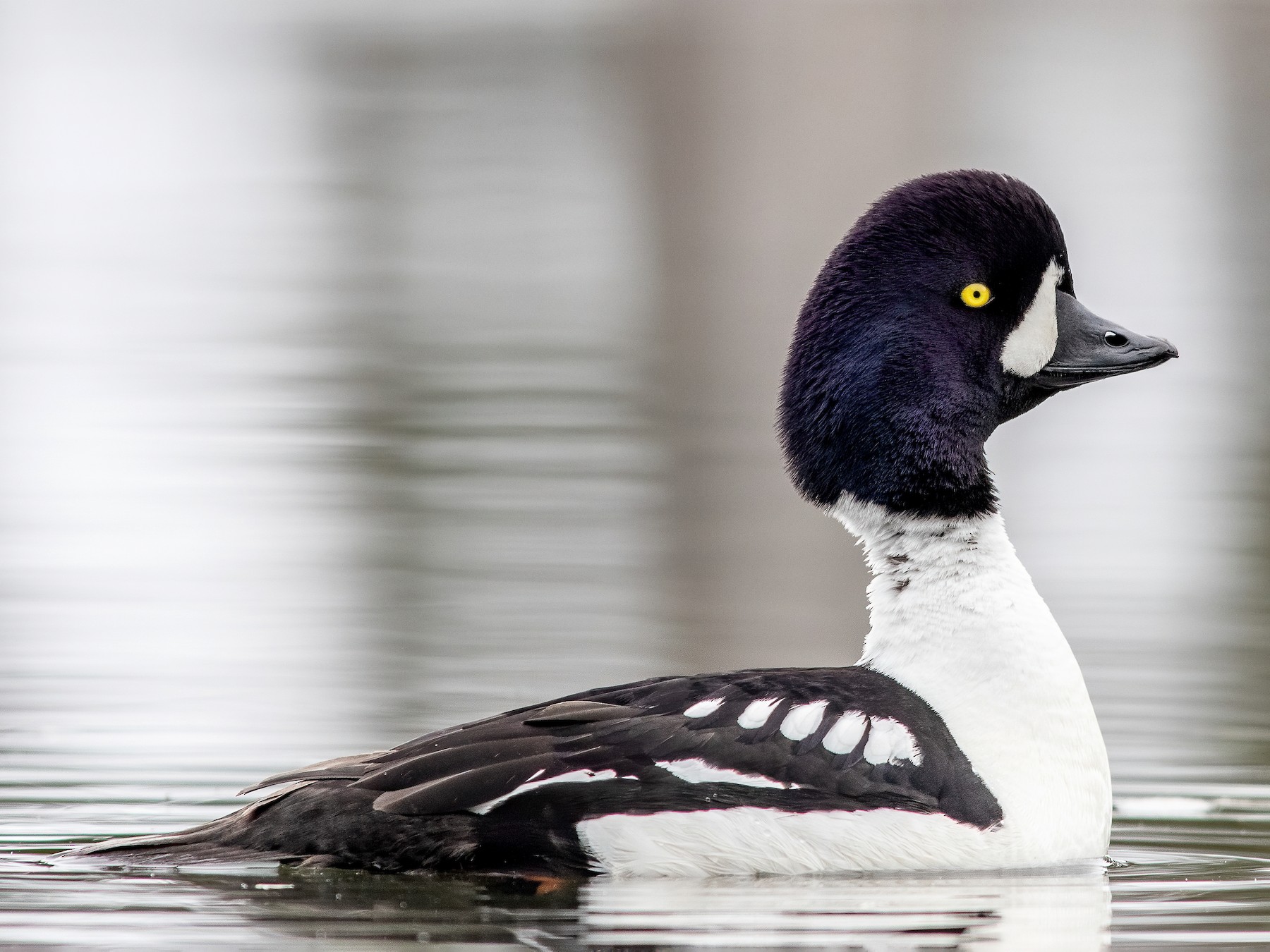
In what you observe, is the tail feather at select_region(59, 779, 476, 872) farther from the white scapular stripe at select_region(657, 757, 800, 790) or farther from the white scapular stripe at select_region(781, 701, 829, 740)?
the white scapular stripe at select_region(781, 701, 829, 740)

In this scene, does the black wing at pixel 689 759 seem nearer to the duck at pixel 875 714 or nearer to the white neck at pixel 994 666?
the duck at pixel 875 714

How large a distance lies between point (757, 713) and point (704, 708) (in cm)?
13

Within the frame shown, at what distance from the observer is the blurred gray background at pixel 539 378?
8203 mm

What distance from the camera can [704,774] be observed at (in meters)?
5.10

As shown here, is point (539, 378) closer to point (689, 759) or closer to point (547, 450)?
point (547, 450)

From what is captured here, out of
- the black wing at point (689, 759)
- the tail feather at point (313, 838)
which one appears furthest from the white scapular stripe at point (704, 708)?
the tail feather at point (313, 838)

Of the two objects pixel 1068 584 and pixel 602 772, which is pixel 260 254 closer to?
pixel 1068 584

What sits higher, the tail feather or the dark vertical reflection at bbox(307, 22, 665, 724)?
the dark vertical reflection at bbox(307, 22, 665, 724)

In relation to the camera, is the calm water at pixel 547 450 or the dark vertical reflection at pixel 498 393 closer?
the calm water at pixel 547 450

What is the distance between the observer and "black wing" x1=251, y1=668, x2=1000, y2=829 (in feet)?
16.6

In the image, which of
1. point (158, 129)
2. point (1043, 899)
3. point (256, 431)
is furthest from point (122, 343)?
point (158, 129)

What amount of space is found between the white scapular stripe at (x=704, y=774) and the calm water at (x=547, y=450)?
0.25m

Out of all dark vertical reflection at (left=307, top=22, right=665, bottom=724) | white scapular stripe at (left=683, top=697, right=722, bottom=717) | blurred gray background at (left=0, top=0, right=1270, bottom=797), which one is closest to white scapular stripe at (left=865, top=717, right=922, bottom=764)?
white scapular stripe at (left=683, top=697, right=722, bottom=717)

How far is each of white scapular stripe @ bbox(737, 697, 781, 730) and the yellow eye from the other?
140cm
